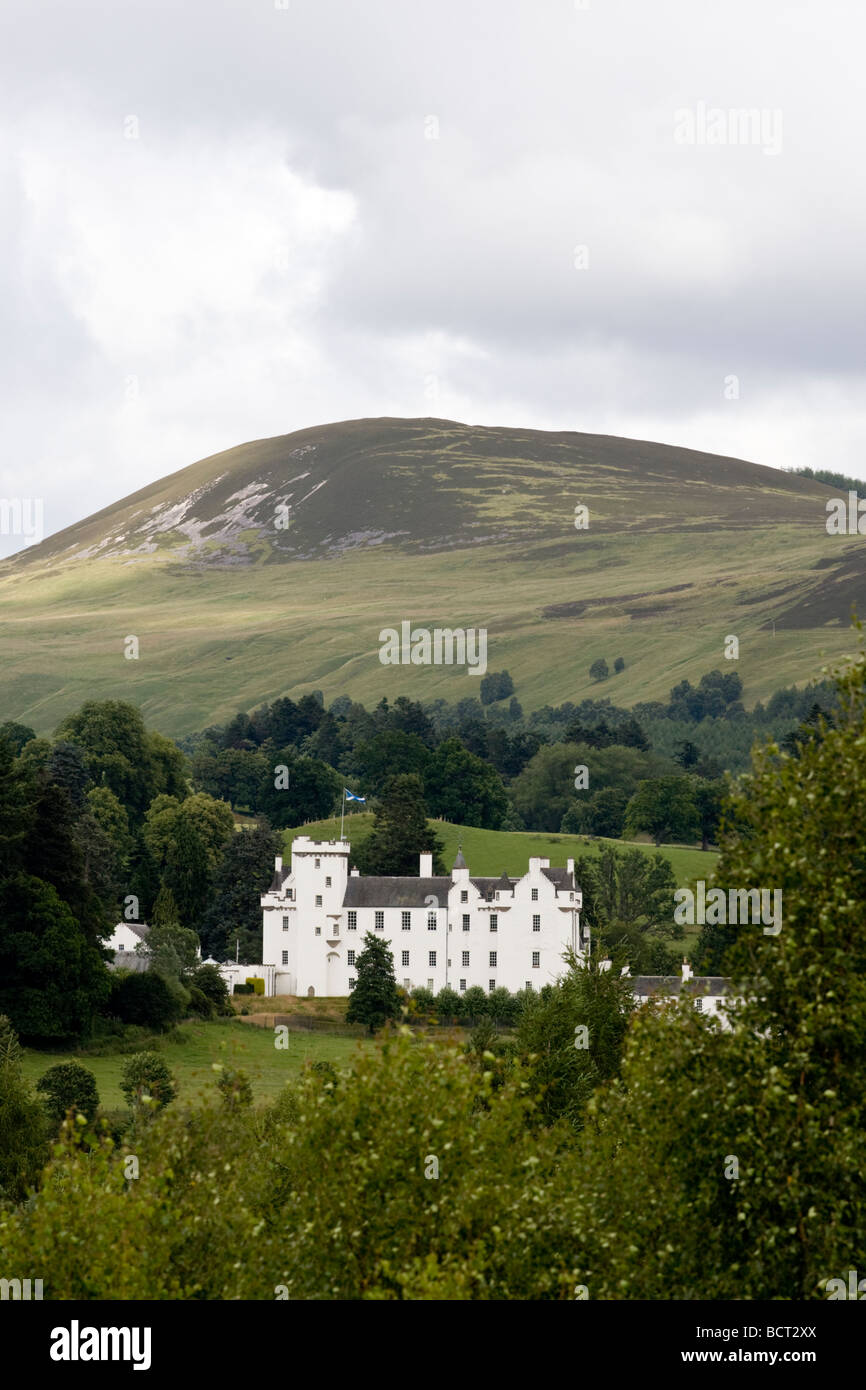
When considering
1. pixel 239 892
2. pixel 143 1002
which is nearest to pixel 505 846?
pixel 239 892

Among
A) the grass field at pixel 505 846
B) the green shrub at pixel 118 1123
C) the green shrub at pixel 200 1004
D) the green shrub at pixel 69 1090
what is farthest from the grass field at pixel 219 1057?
the grass field at pixel 505 846

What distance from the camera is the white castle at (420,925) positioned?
116750mm

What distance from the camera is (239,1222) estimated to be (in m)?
30.6

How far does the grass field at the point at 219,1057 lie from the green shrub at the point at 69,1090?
1.60 m

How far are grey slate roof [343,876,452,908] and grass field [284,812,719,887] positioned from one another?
68.3 ft

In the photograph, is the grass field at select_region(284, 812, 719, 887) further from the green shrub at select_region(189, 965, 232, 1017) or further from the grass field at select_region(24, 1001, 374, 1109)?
the grass field at select_region(24, 1001, 374, 1109)

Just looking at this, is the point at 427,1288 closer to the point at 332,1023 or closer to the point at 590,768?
the point at 332,1023

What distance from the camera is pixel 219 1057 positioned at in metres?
79.0

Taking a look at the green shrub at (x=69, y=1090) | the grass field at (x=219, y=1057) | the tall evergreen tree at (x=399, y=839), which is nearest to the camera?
the green shrub at (x=69, y=1090)

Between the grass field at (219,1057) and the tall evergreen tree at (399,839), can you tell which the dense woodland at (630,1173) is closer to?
the grass field at (219,1057)

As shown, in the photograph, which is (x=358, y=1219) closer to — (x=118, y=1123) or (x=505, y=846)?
(x=118, y=1123)

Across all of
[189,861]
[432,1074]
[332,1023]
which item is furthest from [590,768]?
[432,1074]

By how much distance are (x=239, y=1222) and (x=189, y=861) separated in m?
107

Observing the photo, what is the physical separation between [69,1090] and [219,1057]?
46.0 feet
